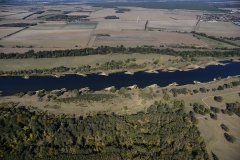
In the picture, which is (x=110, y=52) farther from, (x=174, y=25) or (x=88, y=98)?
(x=174, y=25)

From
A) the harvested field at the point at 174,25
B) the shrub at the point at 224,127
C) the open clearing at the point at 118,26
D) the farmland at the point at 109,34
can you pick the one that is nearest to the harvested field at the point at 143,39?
the farmland at the point at 109,34

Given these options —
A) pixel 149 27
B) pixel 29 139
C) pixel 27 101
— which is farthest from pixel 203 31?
pixel 29 139

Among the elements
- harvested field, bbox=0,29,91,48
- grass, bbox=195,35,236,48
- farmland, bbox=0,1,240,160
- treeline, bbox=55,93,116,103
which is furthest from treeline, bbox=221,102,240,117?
harvested field, bbox=0,29,91,48

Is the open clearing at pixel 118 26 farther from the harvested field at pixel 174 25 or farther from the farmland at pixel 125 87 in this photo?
the harvested field at pixel 174 25

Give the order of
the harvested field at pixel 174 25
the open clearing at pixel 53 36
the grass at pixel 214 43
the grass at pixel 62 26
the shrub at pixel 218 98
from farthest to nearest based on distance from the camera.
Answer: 1. the harvested field at pixel 174 25
2. the grass at pixel 62 26
3. the grass at pixel 214 43
4. the open clearing at pixel 53 36
5. the shrub at pixel 218 98

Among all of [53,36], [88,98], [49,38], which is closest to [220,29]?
[53,36]

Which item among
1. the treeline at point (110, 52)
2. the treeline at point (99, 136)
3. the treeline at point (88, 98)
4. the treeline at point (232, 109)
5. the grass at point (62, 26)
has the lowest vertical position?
the treeline at point (99, 136)
